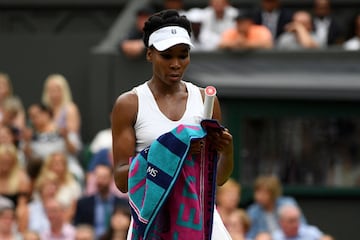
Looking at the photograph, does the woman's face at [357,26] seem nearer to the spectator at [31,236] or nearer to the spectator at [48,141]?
the spectator at [48,141]

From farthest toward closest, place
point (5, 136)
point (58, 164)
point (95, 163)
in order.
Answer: point (5, 136) < point (95, 163) < point (58, 164)

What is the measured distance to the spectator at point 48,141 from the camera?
11.6 metres

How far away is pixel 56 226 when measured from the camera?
33.3 feet

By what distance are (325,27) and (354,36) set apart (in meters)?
0.31

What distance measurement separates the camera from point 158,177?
18.0 ft

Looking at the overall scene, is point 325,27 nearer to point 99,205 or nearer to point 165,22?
point 99,205

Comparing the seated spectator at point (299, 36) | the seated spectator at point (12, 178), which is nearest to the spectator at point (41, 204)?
the seated spectator at point (12, 178)

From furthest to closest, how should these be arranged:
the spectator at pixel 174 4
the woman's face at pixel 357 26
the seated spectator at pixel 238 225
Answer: the spectator at pixel 174 4
the woman's face at pixel 357 26
the seated spectator at pixel 238 225

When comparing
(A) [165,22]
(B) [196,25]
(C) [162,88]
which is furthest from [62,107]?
(A) [165,22]

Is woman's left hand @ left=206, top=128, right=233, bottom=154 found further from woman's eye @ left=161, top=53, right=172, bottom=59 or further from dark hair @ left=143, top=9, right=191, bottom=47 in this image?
dark hair @ left=143, top=9, right=191, bottom=47

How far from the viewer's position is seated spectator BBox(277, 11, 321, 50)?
1175 cm

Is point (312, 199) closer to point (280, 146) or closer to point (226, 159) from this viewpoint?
point (280, 146)

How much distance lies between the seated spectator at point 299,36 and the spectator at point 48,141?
7.49ft

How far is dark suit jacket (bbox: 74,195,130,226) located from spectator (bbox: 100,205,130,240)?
0.76ft
